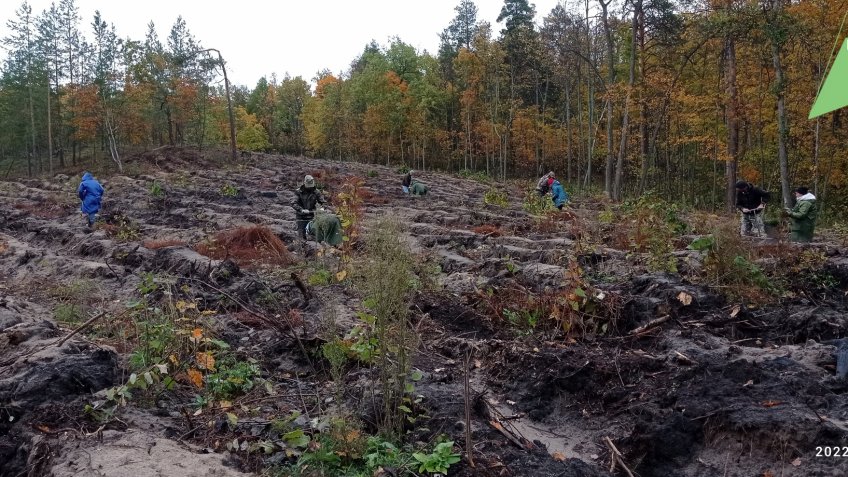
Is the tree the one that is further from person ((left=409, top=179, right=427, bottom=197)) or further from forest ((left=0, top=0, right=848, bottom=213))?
person ((left=409, top=179, right=427, bottom=197))

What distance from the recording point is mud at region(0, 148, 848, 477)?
381cm

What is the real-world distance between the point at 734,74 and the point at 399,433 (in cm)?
1939

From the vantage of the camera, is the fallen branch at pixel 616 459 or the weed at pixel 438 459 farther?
the fallen branch at pixel 616 459

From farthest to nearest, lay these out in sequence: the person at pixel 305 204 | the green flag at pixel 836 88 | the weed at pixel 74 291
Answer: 1. the person at pixel 305 204
2. the weed at pixel 74 291
3. the green flag at pixel 836 88

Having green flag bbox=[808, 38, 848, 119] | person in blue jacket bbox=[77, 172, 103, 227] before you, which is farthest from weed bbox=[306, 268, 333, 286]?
person in blue jacket bbox=[77, 172, 103, 227]

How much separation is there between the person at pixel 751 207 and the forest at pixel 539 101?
3.25 metres

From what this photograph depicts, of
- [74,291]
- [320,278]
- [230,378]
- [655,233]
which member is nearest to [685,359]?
[230,378]

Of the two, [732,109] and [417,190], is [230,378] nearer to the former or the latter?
[417,190]

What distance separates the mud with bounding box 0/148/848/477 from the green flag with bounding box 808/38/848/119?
2062 mm

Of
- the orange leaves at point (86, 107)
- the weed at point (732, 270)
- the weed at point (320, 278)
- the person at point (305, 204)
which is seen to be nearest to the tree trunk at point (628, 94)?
the person at point (305, 204)

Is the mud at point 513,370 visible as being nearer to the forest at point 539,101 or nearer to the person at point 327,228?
the person at point 327,228

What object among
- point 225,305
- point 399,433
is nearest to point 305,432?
point 399,433

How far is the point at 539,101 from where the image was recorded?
4394 cm

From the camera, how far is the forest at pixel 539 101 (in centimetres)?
1966
